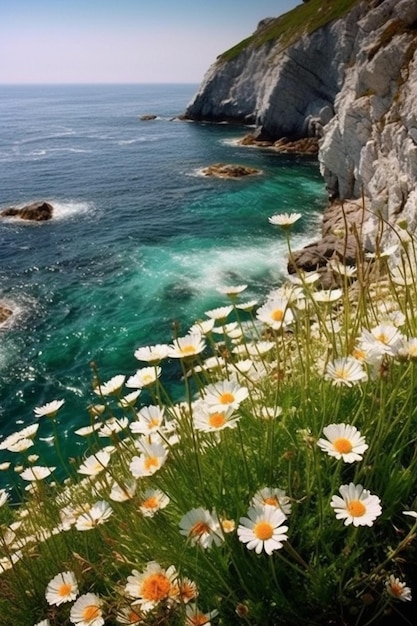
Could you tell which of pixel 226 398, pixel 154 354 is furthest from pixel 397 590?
pixel 154 354

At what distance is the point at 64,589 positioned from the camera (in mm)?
2498

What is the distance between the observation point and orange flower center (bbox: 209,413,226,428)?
218cm

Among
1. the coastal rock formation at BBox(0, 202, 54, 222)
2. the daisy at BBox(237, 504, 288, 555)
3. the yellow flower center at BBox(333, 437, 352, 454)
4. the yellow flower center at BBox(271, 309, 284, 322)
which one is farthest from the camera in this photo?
the coastal rock formation at BBox(0, 202, 54, 222)

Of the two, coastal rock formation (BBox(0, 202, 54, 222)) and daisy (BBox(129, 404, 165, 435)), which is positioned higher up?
daisy (BBox(129, 404, 165, 435))

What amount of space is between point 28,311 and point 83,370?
5820 millimetres

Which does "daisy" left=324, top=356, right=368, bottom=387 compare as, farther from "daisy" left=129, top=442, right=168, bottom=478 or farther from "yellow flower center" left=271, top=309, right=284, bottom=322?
"daisy" left=129, top=442, right=168, bottom=478

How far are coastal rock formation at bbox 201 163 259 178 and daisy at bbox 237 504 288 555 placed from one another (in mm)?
41790

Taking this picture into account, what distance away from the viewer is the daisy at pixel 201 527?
1941 mm

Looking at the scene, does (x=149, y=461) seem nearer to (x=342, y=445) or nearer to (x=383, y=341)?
(x=342, y=445)

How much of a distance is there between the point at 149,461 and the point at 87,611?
75cm

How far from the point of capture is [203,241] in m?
28.1

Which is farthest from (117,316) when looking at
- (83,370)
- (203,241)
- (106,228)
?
(106,228)

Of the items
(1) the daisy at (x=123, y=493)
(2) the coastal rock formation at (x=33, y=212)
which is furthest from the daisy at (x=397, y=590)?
(2) the coastal rock formation at (x=33, y=212)

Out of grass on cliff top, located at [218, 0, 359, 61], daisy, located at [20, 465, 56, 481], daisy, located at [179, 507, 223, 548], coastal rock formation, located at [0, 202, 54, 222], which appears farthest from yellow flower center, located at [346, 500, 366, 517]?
grass on cliff top, located at [218, 0, 359, 61]
